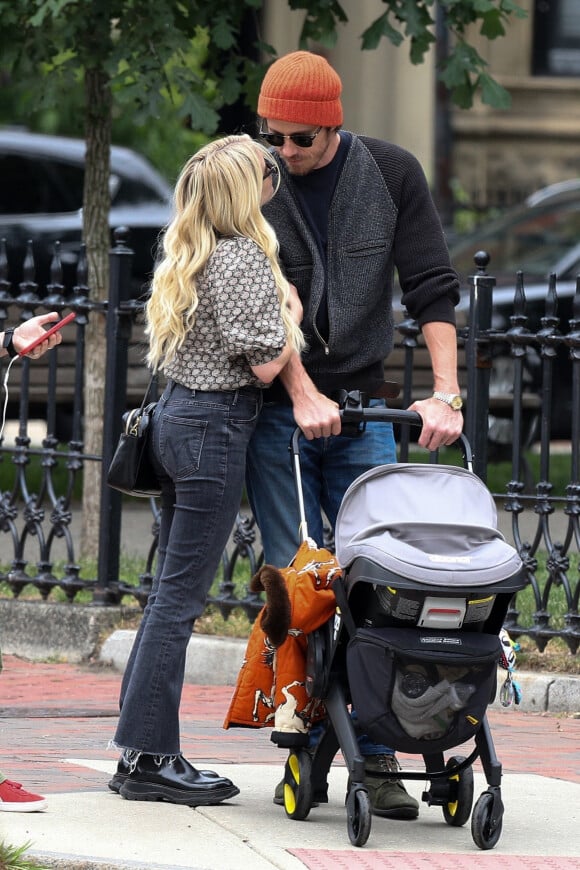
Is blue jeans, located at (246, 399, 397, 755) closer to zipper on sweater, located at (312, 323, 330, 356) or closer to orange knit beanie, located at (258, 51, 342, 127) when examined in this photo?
zipper on sweater, located at (312, 323, 330, 356)

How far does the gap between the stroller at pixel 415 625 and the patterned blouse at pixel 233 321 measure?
0.96 feet

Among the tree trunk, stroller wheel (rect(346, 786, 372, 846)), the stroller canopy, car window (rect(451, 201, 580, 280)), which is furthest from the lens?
car window (rect(451, 201, 580, 280))

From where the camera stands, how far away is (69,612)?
24.5ft

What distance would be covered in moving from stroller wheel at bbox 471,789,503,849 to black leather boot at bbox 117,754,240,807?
73 cm

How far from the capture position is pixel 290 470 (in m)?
4.72

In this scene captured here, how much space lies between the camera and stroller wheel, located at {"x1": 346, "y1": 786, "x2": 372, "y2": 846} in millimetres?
4230

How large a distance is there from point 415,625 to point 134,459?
0.95 metres

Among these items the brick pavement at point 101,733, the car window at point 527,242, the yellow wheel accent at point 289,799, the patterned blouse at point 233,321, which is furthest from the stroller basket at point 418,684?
the car window at point 527,242

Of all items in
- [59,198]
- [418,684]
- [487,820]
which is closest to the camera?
[418,684]

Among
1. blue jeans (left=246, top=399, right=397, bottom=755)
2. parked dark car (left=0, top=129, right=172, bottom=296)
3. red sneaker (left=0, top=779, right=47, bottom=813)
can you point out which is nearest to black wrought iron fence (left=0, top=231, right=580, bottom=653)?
blue jeans (left=246, top=399, right=397, bottom=755)

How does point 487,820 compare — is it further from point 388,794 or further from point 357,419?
point 357,419

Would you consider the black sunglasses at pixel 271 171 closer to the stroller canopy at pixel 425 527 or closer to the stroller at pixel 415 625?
the stroller at pixel 415 625

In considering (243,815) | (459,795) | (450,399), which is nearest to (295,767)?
(243,815)

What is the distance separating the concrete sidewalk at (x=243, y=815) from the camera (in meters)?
4.16
